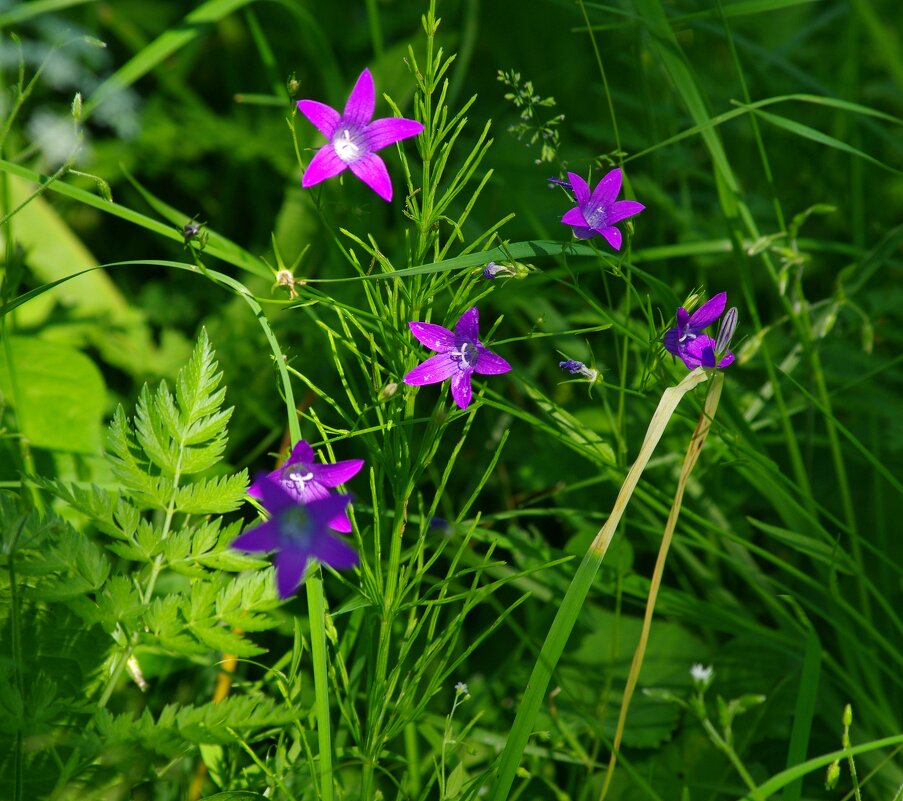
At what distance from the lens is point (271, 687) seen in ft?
5.09

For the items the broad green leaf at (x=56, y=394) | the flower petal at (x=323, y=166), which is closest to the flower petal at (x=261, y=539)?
the flower petal at (x=323, y=166)

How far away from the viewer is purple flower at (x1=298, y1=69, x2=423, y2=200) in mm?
1182

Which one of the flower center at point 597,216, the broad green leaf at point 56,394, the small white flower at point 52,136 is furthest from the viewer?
the small white flower at point 52,136

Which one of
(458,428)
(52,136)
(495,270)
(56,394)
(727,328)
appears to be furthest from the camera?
(52,136)

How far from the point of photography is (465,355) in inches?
44.3

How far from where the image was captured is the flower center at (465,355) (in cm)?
112

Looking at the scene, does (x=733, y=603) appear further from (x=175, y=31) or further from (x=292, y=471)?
(x=175, y=31)

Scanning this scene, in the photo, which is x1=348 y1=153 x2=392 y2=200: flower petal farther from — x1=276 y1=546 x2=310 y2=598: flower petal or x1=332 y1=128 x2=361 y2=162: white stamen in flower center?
x1=276 y1=546 x2=310 y2=598: flower petal

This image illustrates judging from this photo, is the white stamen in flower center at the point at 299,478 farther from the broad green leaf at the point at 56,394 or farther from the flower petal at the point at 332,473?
the broad green leaf at the point at 56,394

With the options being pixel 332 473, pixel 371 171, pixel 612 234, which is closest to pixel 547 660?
pixel 332 473

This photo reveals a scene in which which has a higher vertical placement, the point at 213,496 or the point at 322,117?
the point at 322,117

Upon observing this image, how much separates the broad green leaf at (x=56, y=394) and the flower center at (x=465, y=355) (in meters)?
1.10

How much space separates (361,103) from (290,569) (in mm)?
665

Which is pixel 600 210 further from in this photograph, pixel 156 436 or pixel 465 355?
pixel 156 436
